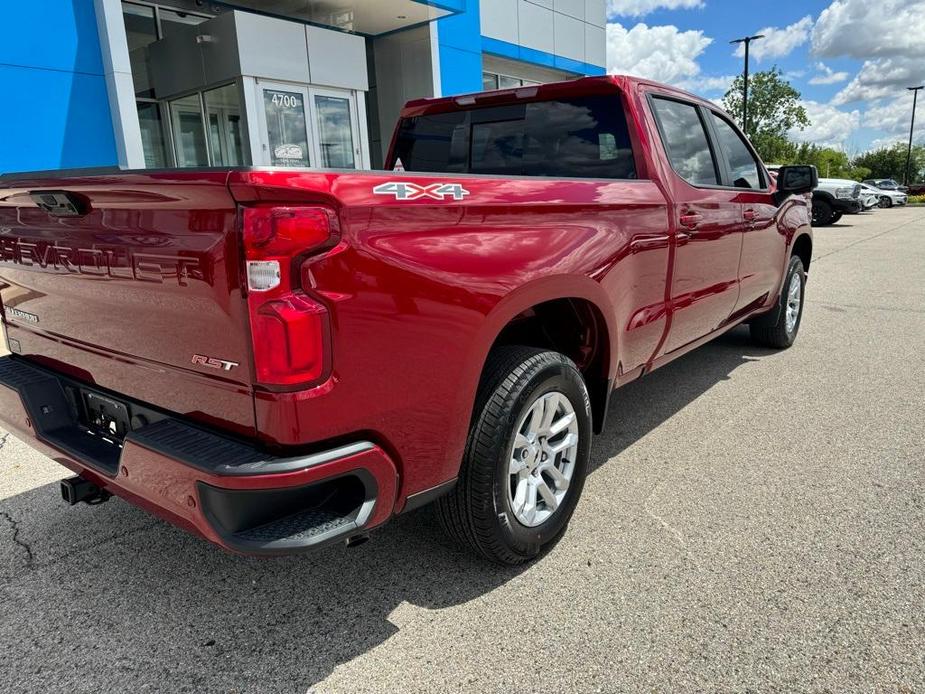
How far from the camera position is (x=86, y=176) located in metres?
2.12

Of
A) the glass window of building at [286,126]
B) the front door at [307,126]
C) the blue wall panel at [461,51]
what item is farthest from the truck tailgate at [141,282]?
the blue wall panel at [461,51]

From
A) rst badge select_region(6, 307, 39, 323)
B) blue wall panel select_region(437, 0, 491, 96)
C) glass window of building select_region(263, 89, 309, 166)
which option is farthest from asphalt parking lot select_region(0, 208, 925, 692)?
blue wall panel select_region(437, 0, 491, 96)

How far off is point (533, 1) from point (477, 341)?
1718 cm

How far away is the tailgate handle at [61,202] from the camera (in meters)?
2.17

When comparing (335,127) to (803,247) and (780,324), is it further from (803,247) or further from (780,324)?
(780,324)

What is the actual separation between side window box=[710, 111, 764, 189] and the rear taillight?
3371 mm

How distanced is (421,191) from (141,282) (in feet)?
2.89

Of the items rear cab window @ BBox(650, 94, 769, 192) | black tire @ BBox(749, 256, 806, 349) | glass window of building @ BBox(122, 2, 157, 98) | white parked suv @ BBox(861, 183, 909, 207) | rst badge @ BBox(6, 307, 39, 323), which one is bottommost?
white parked suv @ BBox(861, 183, 909, 207)

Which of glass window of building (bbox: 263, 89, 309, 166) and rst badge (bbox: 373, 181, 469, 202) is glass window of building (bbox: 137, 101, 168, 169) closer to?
glass window of building (bbox: 263, 89, 309, 166)

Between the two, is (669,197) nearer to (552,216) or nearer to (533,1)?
(552,216)

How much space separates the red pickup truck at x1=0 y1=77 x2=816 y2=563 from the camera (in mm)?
1830

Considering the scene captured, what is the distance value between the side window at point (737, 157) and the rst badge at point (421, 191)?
9.25 feet

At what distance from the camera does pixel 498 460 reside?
2459 millimetres

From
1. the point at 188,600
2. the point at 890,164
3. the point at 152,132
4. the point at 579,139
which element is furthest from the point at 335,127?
the point at 890,164
